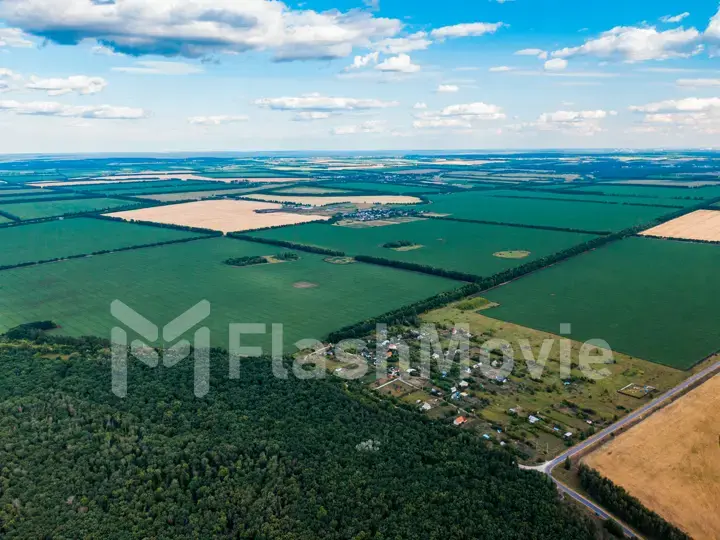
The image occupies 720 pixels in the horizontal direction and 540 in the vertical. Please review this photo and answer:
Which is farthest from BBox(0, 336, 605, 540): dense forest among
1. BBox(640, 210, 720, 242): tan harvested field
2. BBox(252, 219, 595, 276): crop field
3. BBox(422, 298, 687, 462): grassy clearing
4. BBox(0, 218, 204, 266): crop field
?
BBox(640, 210, 720, 242): tan harvested field

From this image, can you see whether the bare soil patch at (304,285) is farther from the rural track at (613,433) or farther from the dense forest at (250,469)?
the rural track at (613,433)

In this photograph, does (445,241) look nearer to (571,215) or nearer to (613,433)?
(571,215)

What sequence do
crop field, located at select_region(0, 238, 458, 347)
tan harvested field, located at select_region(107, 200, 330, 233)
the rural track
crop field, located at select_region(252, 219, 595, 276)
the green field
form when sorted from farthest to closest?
tan harvested field, located at select_region(107, 200, 330, 233)
crop field, located at select_region(252, 219, 595, 276)
crop field, located at select_region(0, 238, 458, 347)
the green field
the rural track

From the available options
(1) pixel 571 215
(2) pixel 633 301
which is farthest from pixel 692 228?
(2) pixel 633 301

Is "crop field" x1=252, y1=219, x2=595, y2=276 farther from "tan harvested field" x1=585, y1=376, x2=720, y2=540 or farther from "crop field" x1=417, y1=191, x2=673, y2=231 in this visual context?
"tan harvested field" x1=585, y1=376, x2=720, y2=540

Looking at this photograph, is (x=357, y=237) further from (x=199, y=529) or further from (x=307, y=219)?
(x=199, y=529)
